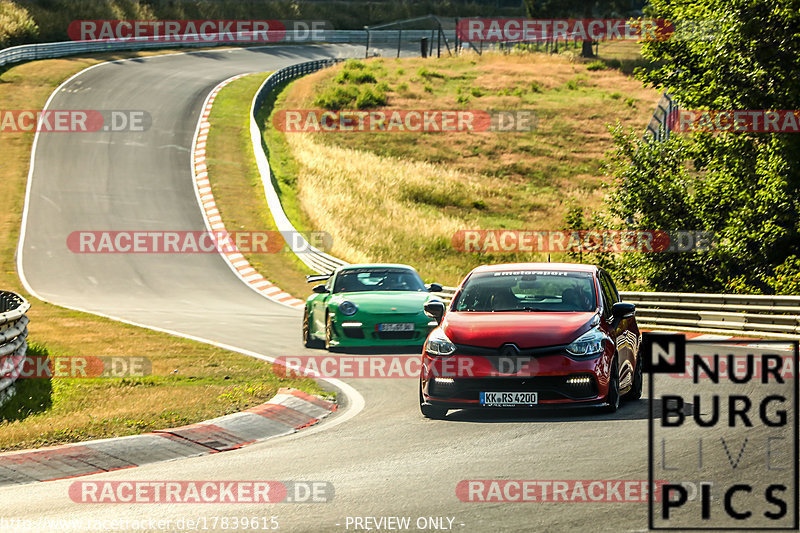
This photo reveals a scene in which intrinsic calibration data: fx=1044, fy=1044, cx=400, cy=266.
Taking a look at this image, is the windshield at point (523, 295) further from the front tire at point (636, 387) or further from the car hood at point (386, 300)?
the car hood at point (386, 300)

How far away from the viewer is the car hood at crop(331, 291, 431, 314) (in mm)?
16328

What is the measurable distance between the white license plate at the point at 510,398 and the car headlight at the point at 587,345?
57cm

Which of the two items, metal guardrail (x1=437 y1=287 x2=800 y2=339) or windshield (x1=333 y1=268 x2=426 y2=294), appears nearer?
windshield (x1=333 y1=268 x2=426 y2=294)

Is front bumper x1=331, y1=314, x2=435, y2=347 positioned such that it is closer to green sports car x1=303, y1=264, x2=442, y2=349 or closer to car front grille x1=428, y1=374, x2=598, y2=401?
green sports car x1=303, y1=264, x2=442, y2=349

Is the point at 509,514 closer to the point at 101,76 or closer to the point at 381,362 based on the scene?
the point at 381,362

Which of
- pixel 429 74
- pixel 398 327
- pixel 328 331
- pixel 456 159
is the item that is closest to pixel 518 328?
pixel 398 327

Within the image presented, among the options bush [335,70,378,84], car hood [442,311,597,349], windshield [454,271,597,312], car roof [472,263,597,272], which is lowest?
car hood [442,311,597,349]

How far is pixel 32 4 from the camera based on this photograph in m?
65.0


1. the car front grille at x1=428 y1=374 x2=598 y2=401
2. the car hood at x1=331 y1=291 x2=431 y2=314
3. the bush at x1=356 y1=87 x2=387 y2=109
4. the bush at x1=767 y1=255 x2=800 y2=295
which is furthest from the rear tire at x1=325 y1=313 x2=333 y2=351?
the bush at x1=356 y1=87 x2=387 y2=109

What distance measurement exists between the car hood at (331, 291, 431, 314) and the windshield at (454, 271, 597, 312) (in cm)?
463

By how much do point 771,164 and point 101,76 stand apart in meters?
41.1

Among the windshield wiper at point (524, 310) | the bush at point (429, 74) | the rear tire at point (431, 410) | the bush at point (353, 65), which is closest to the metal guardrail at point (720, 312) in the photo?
the windshield wiper at point (524, 310)

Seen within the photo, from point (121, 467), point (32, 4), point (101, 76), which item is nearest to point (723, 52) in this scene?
point (121, 467)

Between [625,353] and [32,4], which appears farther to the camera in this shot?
[32,4]
